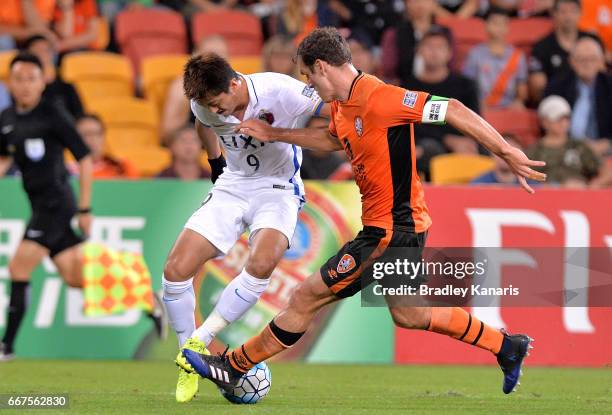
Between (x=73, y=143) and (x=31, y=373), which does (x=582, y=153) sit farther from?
(x=31, y=373)

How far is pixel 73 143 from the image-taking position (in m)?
10.8

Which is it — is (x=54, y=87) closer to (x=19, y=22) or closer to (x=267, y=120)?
(x=19, y=22)

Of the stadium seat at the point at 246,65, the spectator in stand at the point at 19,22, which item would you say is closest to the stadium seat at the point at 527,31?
the stadium seat at the point at 246,65

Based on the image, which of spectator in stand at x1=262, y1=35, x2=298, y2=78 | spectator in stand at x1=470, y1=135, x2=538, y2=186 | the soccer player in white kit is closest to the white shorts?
the soccer player in white kit

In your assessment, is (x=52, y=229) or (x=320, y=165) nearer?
(x=52, y=229)

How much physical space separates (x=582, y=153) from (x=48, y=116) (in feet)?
17.9

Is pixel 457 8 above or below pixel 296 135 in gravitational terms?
below

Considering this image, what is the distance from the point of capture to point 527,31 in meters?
16.1

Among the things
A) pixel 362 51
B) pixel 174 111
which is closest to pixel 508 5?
pixel 362 51

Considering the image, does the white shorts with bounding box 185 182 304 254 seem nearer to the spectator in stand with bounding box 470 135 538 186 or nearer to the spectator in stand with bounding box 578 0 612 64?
the spectator in stand with bounding box 470 135 538 186

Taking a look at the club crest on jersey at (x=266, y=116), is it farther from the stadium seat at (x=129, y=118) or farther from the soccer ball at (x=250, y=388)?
the stadium seat at (x=129, y=118)

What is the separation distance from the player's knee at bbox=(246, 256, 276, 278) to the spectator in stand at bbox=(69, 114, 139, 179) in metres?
5.22

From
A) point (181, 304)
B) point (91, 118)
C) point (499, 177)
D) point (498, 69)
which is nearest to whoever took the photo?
point (181, 304)

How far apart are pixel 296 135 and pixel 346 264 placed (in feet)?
2.87
